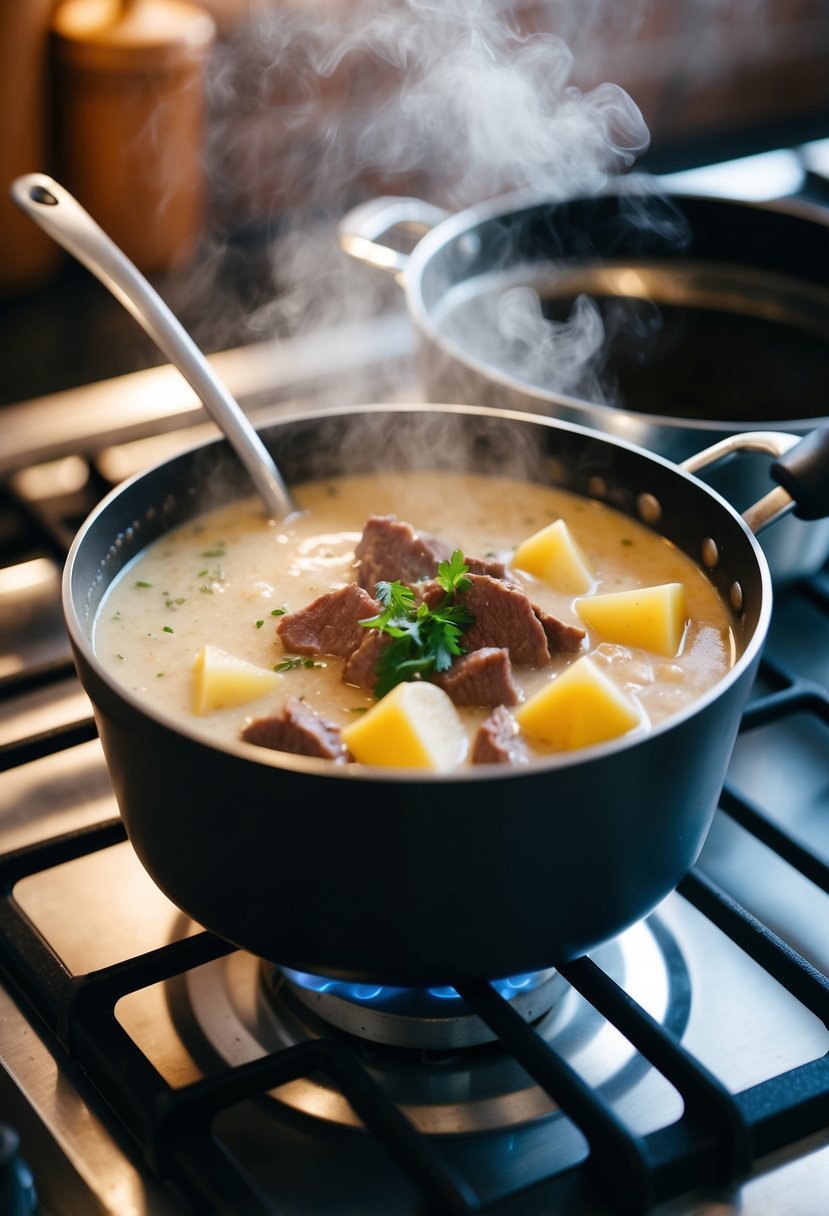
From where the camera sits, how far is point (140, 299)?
1.49 metres

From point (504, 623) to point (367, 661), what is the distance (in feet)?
0.44

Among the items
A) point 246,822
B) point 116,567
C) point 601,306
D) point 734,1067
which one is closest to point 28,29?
point 601,306

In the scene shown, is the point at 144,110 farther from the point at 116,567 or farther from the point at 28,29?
the point at 116,567

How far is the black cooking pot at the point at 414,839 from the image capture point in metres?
0.91

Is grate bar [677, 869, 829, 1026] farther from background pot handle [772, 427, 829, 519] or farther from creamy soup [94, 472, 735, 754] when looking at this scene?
background pot handle [772, 427, 829, 519]

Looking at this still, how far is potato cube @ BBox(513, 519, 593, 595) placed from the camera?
4.77ft

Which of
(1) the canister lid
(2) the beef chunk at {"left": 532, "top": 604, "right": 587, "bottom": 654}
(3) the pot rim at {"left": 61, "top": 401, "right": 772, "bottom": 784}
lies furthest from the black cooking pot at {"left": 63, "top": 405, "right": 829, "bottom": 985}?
(1) the canister lid

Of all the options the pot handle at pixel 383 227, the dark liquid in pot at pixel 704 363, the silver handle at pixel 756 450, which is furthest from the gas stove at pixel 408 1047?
the pot handle at pixel 383 227

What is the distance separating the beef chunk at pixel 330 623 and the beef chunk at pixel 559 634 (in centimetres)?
16

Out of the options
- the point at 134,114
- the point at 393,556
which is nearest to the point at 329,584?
the point at 393,556

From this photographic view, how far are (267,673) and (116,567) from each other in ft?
0.79

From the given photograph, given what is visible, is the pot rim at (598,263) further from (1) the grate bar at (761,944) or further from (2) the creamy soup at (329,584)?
(1) the grate bar at (761,944)

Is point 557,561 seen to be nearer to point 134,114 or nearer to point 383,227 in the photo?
point 383,227

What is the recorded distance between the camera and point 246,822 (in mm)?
954
